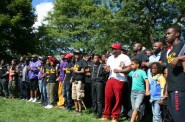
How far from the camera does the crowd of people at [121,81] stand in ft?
16.5

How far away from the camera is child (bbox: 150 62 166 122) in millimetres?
7254

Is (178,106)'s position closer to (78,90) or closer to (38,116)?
(78,90)

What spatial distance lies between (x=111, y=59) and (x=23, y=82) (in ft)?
24.2

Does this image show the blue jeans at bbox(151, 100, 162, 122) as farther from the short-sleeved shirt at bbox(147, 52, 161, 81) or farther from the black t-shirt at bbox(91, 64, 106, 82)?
the black t-shirt at bbox(91, 64, 106, 82)

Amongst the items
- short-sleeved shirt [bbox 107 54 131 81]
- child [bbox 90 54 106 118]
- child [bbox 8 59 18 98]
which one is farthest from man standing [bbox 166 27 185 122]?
child [bbox 8 59 18 98]

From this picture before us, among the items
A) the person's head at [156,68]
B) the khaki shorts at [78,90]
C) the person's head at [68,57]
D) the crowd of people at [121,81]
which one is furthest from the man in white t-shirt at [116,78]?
the person's head at [68,57]

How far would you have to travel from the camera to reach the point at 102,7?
30.3m

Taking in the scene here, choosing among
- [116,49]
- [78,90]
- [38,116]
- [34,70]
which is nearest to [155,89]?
[116,49]

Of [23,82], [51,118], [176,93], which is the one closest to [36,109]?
[51,118]

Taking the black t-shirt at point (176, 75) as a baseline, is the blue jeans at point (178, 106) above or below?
below

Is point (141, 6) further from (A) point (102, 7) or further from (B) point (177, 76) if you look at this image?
(B) point (177, 76)


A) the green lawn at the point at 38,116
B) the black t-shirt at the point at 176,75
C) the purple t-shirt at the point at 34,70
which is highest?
the purple t-shirt at the point at 34,70

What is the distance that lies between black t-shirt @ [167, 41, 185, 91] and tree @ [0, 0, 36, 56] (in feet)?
87.3

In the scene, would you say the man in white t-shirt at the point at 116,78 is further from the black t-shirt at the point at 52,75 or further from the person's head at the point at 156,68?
the black t-shirt at the point at 52,75
